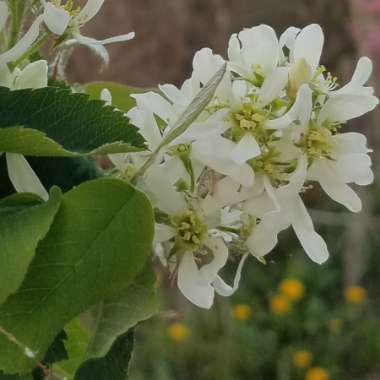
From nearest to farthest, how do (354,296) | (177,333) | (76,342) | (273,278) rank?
1. (76,342)
2. (177,333)
3. (354,296)
4. (273,278)

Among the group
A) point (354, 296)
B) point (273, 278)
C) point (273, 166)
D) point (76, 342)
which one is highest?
point (273, 166)

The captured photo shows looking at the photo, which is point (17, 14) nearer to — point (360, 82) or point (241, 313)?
point (360, 82)

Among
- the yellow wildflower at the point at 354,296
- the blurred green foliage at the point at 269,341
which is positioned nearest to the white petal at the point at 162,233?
the blurred green foliage at the point at 269,341

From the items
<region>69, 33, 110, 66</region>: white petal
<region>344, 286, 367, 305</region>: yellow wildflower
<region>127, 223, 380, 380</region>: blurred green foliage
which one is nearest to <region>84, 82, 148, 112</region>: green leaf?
<region>69, 33, 110, 66</region>: white petal

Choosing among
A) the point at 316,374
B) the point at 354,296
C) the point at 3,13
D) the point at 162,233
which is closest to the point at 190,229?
the point at 162,233

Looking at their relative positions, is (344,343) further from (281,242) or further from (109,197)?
(109,197)

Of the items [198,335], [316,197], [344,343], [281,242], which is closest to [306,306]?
[344,343]

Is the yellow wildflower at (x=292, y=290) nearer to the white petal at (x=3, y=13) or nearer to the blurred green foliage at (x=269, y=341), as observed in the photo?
the blurred green foliage at (x=269, y=341)
